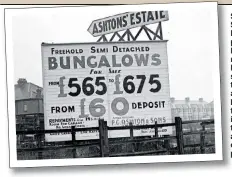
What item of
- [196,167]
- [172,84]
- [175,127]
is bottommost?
[196,167]

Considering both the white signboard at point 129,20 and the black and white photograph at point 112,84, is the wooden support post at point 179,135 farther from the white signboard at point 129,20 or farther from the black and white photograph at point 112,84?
the white signboard at point 129,20

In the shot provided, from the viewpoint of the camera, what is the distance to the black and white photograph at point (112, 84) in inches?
202

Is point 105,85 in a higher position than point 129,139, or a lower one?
higher

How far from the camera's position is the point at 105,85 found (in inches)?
204

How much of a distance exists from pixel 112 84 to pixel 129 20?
1.80 ft

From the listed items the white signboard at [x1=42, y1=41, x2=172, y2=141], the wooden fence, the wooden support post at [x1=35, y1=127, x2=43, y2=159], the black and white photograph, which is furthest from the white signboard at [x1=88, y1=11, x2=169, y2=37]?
the wooden support post at [x1=35, y1=127, x2=43, y2=159]

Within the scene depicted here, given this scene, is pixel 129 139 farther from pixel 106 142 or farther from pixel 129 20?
pixel 129 20

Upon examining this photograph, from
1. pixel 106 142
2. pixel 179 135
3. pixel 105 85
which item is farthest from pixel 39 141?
pixel 179 135

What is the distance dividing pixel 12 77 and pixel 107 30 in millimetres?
869

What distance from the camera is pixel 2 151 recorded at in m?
5.15

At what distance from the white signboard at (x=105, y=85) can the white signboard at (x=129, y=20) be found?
132 mm

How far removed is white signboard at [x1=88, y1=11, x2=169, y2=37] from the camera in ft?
17.0

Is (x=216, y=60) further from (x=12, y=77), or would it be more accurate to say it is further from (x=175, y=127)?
(x=12, y=77)

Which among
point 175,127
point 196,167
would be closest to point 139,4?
point 175,127
